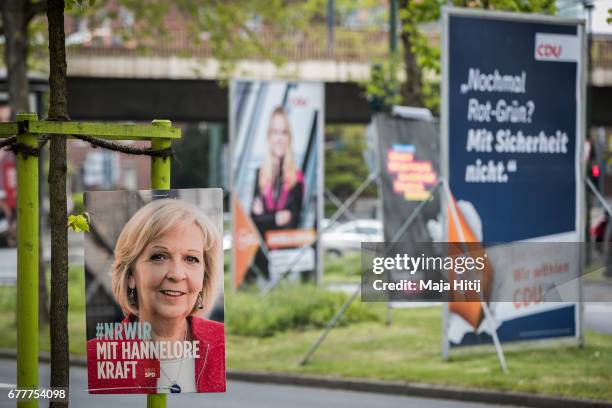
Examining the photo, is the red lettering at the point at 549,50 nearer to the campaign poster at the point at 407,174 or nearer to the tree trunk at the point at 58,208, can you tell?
the campaign poster at the point at 407,174

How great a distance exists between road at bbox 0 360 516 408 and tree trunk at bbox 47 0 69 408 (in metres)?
4.90

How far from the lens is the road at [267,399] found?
1145 centimetres

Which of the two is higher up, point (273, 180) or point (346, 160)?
point (273, 180)

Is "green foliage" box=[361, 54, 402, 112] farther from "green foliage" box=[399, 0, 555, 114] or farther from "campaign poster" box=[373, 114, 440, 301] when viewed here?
"green foliage" box=[399, 0, 555, 114]

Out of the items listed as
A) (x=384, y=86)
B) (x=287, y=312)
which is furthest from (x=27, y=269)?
(x=384, y=86)

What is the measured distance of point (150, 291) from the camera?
18.9ft

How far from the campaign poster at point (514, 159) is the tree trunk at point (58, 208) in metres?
7.79

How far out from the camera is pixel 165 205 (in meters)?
5.71

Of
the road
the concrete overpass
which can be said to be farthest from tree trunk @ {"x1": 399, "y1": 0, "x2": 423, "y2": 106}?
the concrete overpass

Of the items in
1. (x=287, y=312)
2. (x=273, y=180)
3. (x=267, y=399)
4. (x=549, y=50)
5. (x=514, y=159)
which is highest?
(x=549, y=50)

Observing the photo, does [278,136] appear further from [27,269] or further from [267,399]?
[27,269]

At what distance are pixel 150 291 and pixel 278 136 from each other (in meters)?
15.3

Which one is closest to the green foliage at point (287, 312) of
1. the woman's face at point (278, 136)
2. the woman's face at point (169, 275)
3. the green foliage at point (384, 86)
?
the woman's face at point (278, 136)

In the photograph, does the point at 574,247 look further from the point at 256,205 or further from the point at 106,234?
the point at 106,234
